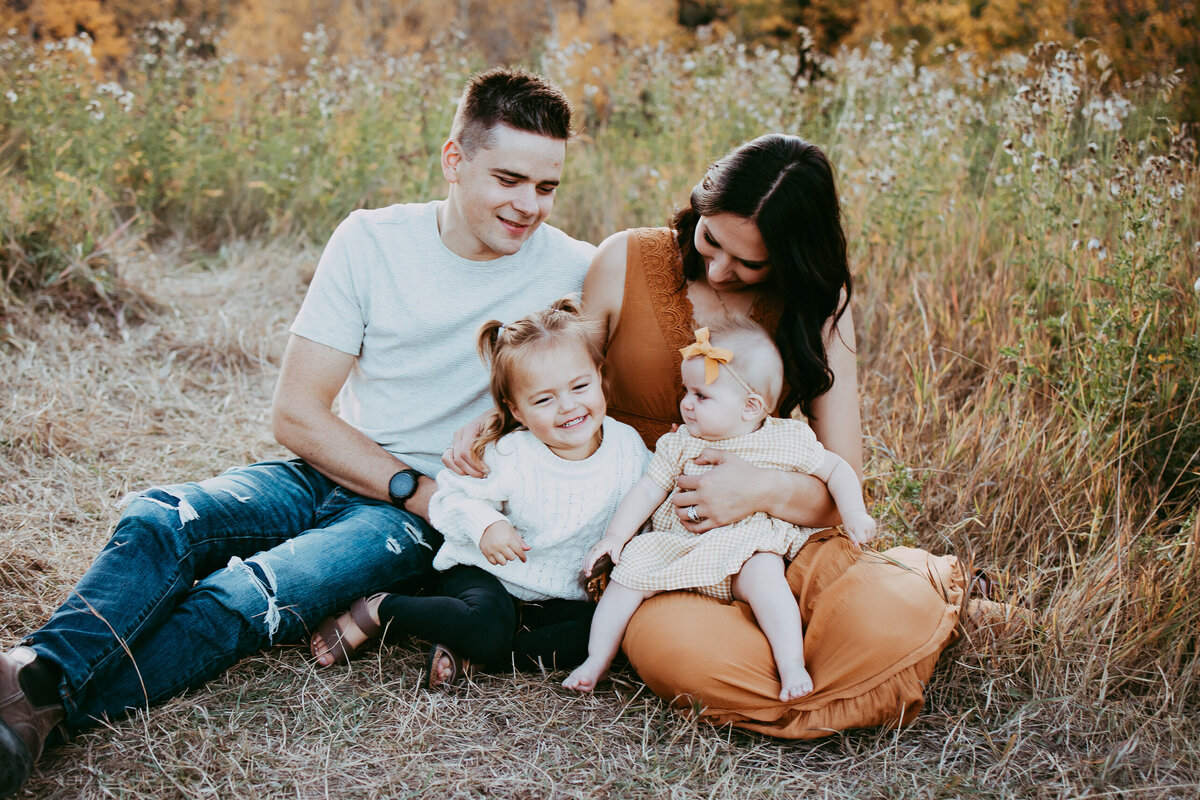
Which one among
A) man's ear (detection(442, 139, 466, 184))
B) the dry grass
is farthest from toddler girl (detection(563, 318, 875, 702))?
man's ear (detection(442, 139, 466, 184))

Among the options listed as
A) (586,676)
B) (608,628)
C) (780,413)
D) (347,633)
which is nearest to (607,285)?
(780,413)

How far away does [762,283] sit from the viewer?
2617 mm

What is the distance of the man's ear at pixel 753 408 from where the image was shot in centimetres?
232

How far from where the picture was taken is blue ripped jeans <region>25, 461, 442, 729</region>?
6.46ft

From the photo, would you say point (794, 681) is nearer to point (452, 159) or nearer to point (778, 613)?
point (778, 613)

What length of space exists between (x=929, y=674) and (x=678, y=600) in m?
0.65

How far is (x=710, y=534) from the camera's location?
2256 millimetres

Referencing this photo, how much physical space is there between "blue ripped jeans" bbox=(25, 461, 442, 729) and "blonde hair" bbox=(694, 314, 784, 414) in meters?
1.02

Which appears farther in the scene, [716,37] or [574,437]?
[716,37]

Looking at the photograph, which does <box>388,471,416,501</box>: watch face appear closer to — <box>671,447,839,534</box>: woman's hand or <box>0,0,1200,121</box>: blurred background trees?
<box>671,447,839,534</box>: woman's hand

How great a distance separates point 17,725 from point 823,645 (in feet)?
5.78

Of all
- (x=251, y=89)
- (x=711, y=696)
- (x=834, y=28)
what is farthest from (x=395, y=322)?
(x=834, y=28)

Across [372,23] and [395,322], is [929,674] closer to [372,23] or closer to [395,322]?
[395,322]

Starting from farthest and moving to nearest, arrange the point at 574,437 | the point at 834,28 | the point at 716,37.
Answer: the point at 716,37 → the point at 834,28 → the point at 574,437
